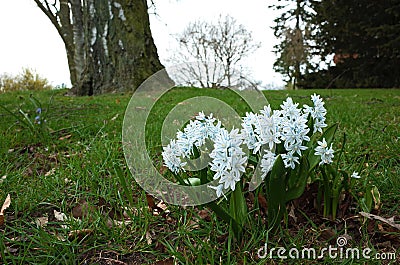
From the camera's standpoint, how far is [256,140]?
1.38m

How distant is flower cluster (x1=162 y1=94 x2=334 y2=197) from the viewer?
1129 millimetres

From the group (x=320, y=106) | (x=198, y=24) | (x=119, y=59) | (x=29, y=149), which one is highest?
(x=198, y=24)

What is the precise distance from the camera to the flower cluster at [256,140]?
3.70 feet

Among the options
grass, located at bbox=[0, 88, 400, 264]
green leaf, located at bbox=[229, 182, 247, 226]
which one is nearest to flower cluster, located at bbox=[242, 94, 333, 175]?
green leaf, located at bbox=[229, 182, 247, 226]

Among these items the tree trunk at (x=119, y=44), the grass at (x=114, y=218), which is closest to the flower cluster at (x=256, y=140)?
the grass at (x=114, y=218)

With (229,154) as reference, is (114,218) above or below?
below

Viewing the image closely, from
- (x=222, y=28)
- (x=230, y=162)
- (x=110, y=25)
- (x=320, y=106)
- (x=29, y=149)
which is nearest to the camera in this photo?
(x=230, y=162)

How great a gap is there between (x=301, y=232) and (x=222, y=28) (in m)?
17.9

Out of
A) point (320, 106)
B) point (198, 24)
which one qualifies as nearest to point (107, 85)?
point (320, 106)

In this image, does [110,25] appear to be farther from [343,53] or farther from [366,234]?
[343,53]

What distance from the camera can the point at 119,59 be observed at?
6848 millimetres

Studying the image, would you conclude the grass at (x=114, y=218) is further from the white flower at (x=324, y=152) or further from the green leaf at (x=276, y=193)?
the white flower at (x=324, y=152)

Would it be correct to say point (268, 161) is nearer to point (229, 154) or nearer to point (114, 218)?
point (229, 154)

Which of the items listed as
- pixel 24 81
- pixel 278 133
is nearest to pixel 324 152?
pixel 278 133
